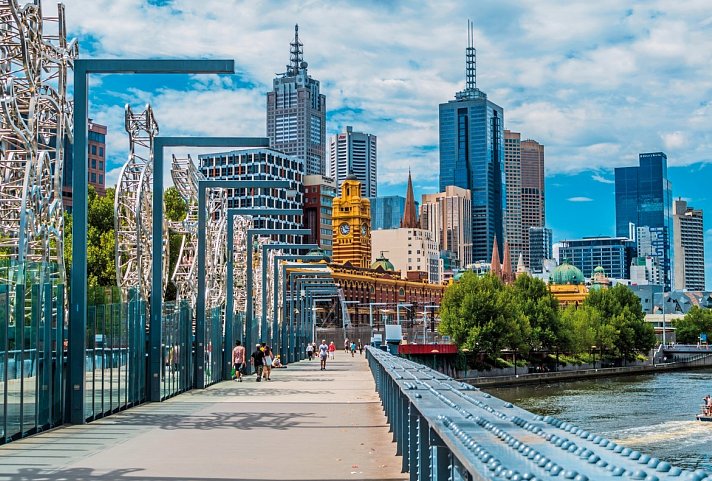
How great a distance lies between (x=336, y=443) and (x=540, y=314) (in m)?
100

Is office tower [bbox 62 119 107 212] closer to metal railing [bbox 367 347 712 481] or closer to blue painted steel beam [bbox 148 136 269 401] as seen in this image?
blue painted steel beam [bbox 148 136 269 401]

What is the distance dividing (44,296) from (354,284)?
166m

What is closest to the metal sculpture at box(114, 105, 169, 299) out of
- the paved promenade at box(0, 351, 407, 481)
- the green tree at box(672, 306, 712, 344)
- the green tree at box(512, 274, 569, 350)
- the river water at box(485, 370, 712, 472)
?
the paved promenade at box(0, 351, 407, 481)

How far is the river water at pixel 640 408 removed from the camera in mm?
50556

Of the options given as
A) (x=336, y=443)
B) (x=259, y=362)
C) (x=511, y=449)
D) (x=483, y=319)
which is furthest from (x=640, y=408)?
(x=511, y=449)

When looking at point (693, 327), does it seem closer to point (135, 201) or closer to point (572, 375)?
point (572, 375)

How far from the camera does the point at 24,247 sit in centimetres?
2920

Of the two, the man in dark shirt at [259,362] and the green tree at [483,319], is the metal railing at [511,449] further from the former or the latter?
the green tree at [483,319]

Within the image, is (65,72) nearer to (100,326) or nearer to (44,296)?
(100,326)

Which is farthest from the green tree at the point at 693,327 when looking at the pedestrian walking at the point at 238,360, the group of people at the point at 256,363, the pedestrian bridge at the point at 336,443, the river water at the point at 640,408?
the pedestrian bridge at the point at 336,443

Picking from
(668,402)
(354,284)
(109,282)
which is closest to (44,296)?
(109,282)

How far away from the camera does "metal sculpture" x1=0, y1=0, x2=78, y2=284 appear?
27.9 m

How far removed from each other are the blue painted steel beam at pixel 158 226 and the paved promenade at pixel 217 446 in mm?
968

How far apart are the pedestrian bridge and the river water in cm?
1859
